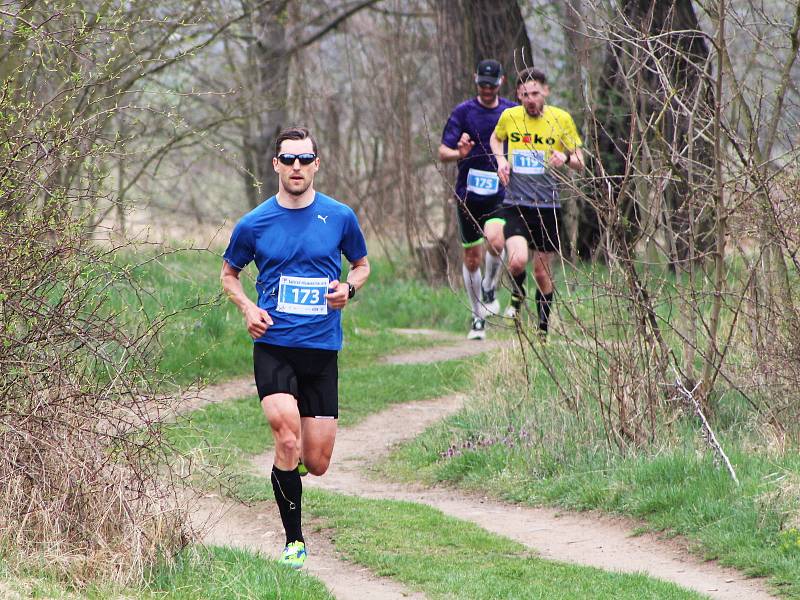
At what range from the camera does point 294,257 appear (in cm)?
580

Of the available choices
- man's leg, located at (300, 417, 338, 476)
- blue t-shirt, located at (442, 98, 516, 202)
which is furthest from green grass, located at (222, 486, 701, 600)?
blue t-shirt, located at (442, 98, 516, 202)

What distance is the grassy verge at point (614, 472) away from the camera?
6103 mm

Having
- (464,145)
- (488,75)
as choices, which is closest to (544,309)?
(464,145)

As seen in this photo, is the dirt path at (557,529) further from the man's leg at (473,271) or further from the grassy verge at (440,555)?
the man's leg at (473,271)

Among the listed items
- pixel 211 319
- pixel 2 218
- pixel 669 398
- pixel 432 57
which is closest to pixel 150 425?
pixel 2 218

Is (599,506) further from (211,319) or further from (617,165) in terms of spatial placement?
(617,165)

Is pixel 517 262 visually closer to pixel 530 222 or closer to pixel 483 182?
pixel 530 222

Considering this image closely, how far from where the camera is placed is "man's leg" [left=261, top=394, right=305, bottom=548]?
5746 millimetres

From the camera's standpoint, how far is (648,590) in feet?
18.2

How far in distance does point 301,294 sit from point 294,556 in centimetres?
122

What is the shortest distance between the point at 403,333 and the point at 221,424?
12.9ft

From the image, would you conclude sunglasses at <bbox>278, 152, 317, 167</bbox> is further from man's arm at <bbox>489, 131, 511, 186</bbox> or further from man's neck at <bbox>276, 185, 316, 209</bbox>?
man's arm at <bbox>489, 131, 511, 186</bbox>

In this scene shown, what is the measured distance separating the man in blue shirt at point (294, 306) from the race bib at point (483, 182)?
17.9ft

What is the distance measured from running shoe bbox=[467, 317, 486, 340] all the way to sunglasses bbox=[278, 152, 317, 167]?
6.73m
